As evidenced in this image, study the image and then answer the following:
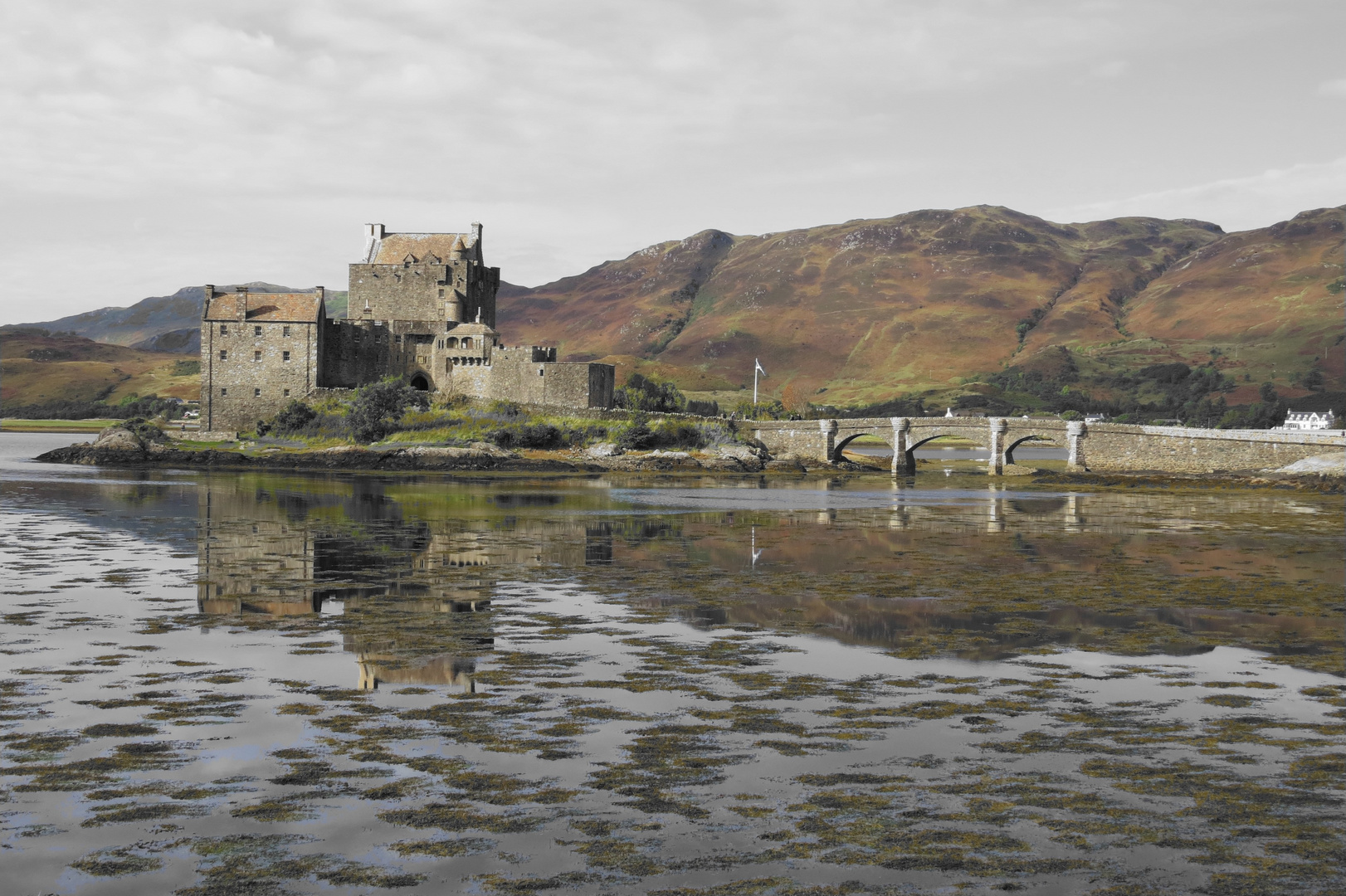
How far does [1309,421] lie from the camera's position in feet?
458

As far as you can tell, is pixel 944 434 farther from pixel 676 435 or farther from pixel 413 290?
pixel 413 290

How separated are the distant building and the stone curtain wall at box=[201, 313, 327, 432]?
354ft

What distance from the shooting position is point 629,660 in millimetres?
17375

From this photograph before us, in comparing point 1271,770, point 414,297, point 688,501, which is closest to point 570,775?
point 1271,770

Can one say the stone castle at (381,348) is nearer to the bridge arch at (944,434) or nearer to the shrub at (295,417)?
the shrub at (295,417)

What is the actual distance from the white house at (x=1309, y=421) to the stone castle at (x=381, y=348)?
9006cm

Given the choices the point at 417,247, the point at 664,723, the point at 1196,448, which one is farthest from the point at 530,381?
the point at 664,723

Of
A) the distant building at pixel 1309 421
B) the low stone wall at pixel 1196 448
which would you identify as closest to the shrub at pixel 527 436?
the low stone wall at pixel 1196 448

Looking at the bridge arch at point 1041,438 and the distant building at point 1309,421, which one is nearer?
the bridge arch at point 1041,438

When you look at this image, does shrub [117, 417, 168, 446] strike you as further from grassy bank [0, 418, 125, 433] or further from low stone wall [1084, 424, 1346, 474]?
grassy bank [0, 418, 125, 433]

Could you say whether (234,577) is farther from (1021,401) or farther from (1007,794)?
(1021,401)

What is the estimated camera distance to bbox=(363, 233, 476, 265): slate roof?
9412 cm

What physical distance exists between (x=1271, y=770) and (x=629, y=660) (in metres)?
8.99

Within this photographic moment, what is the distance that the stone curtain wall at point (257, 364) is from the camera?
88438mm
